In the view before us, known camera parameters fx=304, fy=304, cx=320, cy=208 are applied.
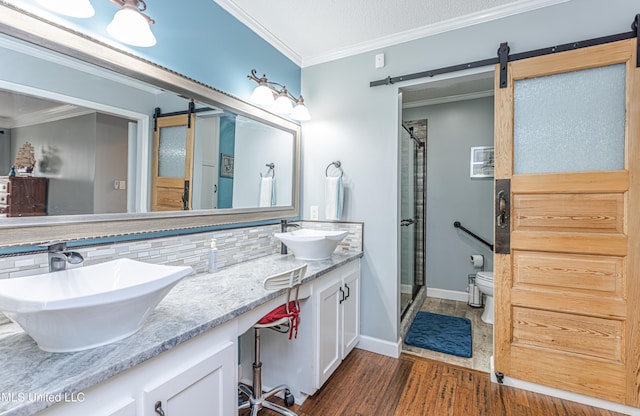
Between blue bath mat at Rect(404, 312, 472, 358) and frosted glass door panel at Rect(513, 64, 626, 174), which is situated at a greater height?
frosted glass door panel at Rect(513, 64, 626, 174)

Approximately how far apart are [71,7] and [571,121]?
8.42ft

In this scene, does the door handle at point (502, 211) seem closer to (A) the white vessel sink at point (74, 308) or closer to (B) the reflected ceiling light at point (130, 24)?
(A) the white vessel sink at point (74, 308)

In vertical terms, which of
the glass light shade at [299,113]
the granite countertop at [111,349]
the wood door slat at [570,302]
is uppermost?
the glass light shade at [299,113]

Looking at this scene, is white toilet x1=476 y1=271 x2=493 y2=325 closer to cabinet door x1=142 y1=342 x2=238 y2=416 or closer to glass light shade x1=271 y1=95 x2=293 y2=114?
glass light shade x1=271 y1=95 x2=293 y2=114

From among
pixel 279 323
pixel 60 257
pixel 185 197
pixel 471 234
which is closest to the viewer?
pixel 60 257

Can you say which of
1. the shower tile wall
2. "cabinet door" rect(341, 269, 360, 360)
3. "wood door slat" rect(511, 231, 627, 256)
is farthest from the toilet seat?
"cabinet door" rect(341, 269, 360, 360)

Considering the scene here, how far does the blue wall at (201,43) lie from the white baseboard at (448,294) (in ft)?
9.79

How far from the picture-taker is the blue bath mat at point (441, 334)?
2.49m

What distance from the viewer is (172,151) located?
163 cm

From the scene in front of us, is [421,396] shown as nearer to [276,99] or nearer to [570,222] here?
[570,222]

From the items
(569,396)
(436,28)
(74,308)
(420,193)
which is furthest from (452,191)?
(74,308)

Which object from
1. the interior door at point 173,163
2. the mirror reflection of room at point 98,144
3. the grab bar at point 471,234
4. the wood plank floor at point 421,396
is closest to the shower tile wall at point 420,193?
the grab bar at point 471,234

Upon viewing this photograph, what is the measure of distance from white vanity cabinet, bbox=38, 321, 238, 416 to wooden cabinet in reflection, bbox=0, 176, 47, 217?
76 cm

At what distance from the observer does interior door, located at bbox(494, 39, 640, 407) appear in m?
1.73
